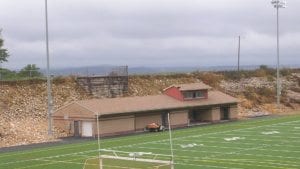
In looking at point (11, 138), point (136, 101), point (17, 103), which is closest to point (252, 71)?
point (136, 101)

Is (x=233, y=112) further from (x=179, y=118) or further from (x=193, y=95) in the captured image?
(x=179, y=118)

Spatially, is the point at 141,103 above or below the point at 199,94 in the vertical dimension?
below

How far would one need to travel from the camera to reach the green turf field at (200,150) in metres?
35.4

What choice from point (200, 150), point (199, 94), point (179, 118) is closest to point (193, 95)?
point (199, 94)

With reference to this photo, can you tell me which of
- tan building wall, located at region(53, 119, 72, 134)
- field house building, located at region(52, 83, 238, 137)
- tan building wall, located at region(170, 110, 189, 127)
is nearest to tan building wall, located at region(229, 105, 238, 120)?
field house building, located at region(52, 83, 238, 137)

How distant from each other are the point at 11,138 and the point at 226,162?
880 inches

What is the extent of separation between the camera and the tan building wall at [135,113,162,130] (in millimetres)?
59119

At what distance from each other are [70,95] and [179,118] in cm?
1254

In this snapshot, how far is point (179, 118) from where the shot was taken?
63.2m

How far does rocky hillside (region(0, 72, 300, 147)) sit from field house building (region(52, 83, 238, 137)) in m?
2.26

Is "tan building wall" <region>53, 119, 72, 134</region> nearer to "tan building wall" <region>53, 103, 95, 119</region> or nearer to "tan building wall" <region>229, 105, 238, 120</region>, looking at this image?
"tan building wall" <region>53, 103, 95, 119</region>

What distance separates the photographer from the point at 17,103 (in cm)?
6103

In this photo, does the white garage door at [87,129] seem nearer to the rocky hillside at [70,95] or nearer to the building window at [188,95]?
the rocky hillside at [70,95]

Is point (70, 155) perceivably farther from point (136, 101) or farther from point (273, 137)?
point (136, 101)
